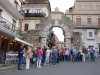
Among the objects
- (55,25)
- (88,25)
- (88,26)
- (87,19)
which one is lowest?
(55,25)

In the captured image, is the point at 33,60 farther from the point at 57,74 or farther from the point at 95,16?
the point at 95,16

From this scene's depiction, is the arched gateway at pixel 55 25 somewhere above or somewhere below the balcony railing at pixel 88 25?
below

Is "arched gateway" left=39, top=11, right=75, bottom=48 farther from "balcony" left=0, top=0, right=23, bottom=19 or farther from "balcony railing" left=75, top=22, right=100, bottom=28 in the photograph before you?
"balcony railing" left=75, top=22, right=100, bottom=28

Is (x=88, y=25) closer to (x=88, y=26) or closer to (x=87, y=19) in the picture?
(x=88, y=26)

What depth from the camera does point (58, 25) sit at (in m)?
28.4

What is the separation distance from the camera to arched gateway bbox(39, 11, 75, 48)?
28.3m

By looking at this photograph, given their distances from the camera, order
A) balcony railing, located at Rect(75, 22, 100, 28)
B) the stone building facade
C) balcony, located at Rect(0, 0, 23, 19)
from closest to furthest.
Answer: balcony, located at Rect(0, 0, 23, 19) → the stone building facade → balcony railing, located at Rect(75, 22, 100, 28)

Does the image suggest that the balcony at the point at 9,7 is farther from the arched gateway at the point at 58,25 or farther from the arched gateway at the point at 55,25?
the arched gateway at the point at 58,25

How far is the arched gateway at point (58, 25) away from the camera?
92.7 ft

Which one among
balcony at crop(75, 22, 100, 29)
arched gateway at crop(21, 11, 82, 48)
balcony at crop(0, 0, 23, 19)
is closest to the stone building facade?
balcony at crop(75, 22, 100, 29)

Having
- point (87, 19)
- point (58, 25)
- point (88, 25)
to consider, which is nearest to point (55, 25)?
point (58, 25)

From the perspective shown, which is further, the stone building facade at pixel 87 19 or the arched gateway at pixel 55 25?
the stone building facade at pixel 87 19

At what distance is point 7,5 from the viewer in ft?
79.4

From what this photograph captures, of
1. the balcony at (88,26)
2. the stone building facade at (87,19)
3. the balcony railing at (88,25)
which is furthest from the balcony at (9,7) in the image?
the balcony railing at (88,25)
